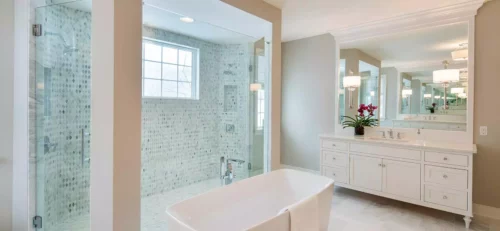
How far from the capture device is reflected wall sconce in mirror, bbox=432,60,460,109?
3.18 m

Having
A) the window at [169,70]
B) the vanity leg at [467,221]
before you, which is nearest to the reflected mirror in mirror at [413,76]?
the vanity leg at [467,221]

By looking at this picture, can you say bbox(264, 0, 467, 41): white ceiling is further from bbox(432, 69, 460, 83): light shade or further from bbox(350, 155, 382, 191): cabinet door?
bbox(350, 155, 382, 191): cabinet door

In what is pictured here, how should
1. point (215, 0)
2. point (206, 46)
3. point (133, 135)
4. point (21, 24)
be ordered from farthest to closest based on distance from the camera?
point (206, 46)
point (215, 0)
point (21, 24)
point (133, 135)

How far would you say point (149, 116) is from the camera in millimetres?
3504

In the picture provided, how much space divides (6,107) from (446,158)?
A: 430cm

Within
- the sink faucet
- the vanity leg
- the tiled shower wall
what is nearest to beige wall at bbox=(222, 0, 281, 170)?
the tiled shower wall

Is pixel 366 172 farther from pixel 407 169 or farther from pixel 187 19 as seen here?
pixel 187 19

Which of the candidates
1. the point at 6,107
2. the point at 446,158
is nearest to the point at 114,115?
the point at 6,107

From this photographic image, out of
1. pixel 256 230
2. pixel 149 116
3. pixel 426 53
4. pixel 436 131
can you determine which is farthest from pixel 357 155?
pixel 149 116

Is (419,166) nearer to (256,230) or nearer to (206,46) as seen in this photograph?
(256,230)

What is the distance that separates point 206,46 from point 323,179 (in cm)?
265

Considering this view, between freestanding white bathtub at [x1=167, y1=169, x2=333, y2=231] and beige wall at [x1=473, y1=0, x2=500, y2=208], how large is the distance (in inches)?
77.5

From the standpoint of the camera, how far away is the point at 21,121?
2.20 m

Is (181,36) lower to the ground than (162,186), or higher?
higher
